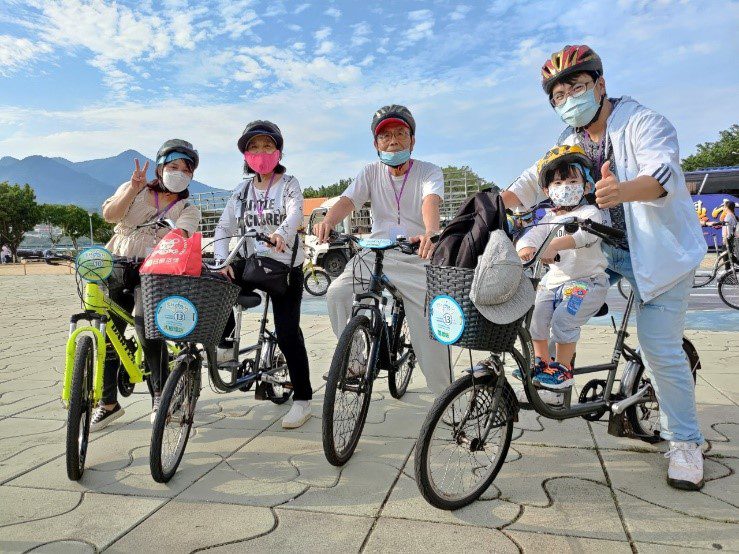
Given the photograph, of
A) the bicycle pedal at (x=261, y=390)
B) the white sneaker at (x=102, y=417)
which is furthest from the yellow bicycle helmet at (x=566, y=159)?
the white sneaker at (x=102, y=417)

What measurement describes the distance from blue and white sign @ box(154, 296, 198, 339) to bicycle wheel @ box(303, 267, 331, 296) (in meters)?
10.4

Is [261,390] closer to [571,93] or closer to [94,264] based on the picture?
[94,264]

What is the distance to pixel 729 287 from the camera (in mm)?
9195

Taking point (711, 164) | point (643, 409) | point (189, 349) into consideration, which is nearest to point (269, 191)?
point (189, 349)

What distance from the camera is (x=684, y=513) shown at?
7.41ft

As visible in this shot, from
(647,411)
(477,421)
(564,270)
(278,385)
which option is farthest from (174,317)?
(647,411)

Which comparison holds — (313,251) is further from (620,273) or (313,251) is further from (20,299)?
(620,273)

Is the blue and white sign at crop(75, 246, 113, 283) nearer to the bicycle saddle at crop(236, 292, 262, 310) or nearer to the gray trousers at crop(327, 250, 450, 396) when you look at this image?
the bicycle saddle at crop(236, 292, 262, 310)

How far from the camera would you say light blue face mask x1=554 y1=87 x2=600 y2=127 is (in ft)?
8.57

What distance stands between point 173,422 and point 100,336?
0.64 m

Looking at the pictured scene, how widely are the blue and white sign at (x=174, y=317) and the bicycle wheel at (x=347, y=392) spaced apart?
713 millimetres

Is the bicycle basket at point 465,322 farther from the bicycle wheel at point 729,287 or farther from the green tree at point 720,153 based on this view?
the green tree at point 720,153

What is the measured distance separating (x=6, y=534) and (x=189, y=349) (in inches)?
40.6

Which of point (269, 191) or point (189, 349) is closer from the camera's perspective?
point (189, 349)
